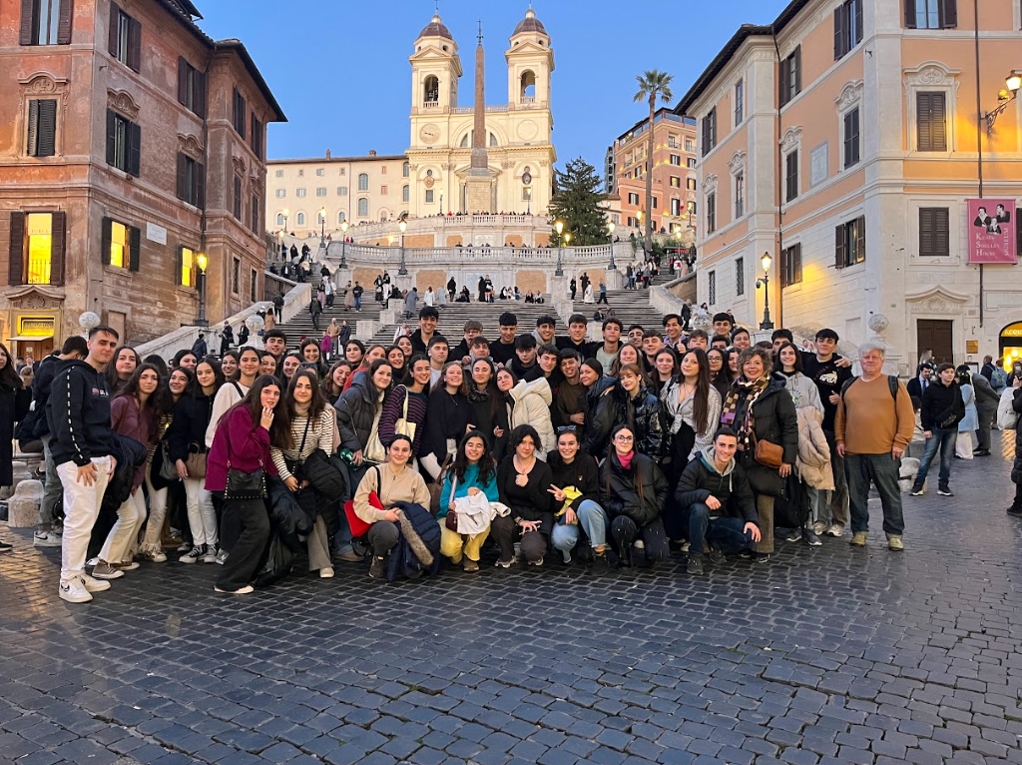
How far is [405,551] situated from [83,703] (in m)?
2.75

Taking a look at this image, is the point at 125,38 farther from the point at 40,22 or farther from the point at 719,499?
the point at 719,499

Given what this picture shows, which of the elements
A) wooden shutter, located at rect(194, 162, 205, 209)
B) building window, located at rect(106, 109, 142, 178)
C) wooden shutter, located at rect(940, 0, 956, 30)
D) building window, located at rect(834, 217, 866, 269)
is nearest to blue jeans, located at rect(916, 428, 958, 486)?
building window, located at rect(834, 217, 866, 269)

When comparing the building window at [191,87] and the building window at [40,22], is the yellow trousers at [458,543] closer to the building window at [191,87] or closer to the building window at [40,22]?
the building window at [40,22]

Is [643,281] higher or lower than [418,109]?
lower

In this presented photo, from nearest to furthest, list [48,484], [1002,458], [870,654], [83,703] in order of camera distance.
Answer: [83,703] → [870,654] → [48,484] → [1002,458]

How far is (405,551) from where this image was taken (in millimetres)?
6020

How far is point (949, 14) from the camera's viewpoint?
21.9m

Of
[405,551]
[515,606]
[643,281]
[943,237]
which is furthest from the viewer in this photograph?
[643,281]

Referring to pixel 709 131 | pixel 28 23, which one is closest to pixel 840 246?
pixel 709 131

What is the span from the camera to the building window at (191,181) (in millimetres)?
28031

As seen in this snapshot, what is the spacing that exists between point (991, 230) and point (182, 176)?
3014cm

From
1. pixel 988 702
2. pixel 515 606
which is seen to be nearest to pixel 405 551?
pixel 515 606

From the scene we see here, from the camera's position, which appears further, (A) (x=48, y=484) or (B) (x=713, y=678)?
(A) (x=48, y=484)

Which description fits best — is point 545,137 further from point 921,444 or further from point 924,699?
point 924,699
